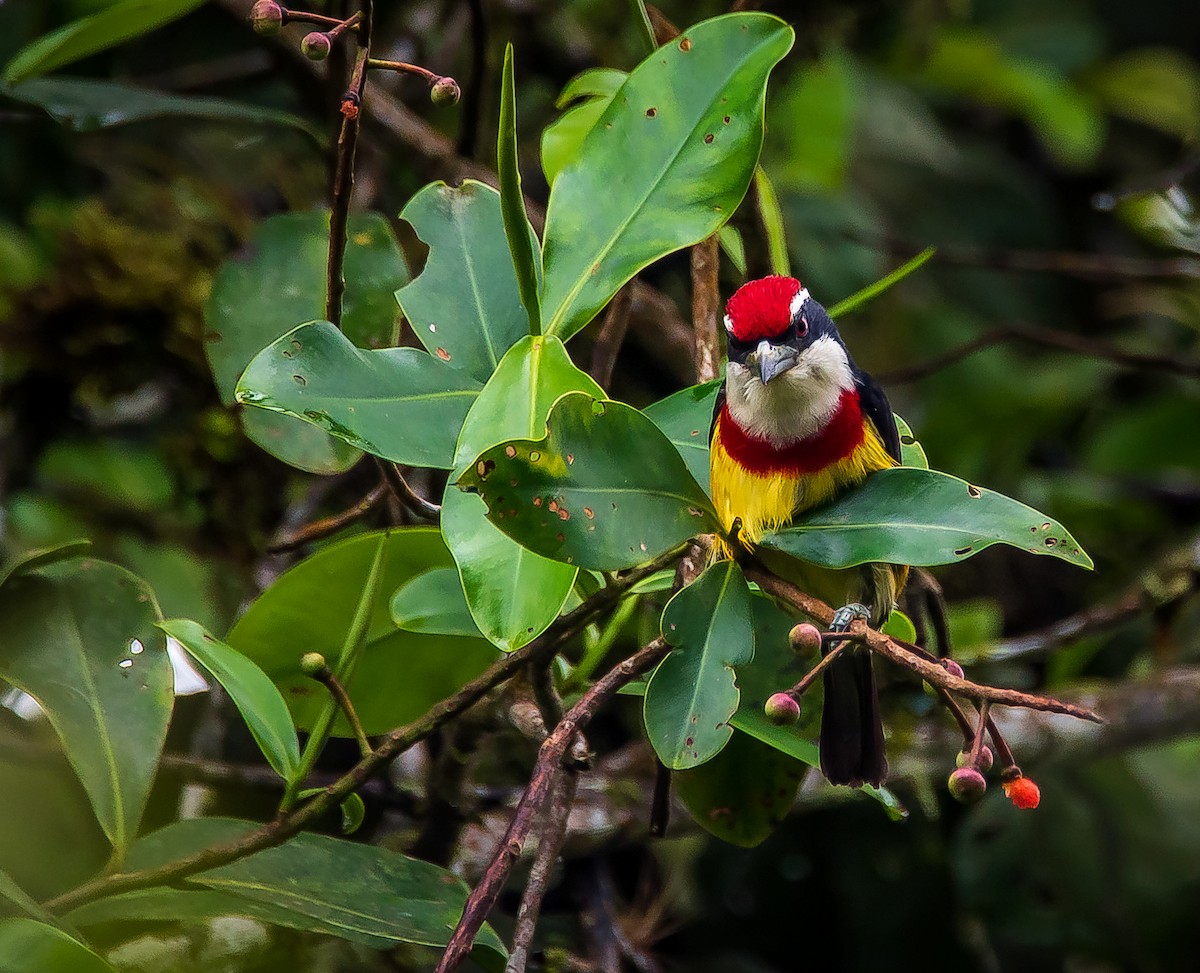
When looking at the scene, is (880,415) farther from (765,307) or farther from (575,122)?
(575,122)

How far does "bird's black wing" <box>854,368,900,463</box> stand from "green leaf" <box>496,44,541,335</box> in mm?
683

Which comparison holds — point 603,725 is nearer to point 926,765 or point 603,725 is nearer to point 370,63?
point 926,765

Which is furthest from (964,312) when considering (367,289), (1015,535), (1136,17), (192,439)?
(1015,535)

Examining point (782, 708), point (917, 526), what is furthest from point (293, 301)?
point (782, 708)

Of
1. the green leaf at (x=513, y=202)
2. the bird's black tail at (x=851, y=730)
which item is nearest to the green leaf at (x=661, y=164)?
the green leaf at (x=513, y=202)

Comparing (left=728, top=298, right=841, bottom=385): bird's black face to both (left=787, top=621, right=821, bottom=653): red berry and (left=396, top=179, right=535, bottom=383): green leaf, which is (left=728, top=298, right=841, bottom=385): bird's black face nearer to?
(left=396, top=179, right=535, bottom=383): green leaf

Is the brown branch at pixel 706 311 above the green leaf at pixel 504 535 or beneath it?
beneath

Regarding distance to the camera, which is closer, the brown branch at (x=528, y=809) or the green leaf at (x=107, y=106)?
the brown branch at (x=528, y=809)

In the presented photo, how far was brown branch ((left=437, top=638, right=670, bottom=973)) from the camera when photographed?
114cm

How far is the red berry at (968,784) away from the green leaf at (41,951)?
797 millimetres

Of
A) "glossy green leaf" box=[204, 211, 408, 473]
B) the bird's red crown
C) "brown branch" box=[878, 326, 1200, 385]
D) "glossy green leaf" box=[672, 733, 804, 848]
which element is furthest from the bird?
"brown branch" box=[878, 326, 1200, 385]

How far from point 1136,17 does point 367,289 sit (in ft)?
15.7

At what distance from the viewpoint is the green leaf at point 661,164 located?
1515 millimetres

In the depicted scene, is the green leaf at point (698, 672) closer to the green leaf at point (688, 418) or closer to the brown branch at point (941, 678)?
the brown branch at point (941, 678)
